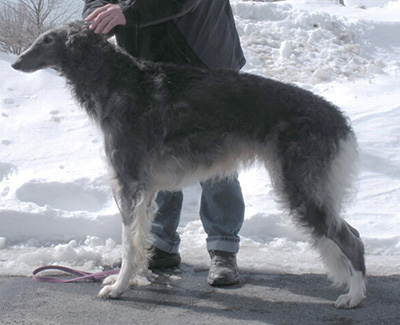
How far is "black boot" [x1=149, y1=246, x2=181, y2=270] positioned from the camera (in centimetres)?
450

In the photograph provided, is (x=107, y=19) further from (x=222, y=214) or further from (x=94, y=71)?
(x=222, y=214)

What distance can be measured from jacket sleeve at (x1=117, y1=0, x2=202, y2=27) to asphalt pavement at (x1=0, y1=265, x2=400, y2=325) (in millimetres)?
1720

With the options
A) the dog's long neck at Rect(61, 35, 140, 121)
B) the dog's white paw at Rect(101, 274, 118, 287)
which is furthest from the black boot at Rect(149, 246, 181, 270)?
the dog's long neck at Rect(61, 35, 140, 121)

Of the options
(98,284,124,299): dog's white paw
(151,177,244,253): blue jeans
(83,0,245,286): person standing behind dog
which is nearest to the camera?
(98,284,124,299): dog's white paw

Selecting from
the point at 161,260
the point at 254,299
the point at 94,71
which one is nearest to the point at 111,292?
the point at 161,260

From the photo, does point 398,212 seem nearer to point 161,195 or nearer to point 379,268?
point 379,268

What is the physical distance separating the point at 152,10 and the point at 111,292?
1.79m

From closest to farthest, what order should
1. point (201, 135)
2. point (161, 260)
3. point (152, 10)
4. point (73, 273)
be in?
point (201, 135) → point (152, 10) → point (73, 273) → point (161, 260)

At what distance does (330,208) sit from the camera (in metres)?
3.74

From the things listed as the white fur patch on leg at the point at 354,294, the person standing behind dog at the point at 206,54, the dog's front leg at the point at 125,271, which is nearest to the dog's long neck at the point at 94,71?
the person standing behind dog at the point at 206,54

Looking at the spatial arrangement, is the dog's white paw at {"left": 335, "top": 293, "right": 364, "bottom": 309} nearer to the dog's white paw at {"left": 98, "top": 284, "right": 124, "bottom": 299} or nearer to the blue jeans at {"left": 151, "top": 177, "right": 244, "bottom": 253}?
the blue jeans at {"left": 151, "top": 177, "right": 244, "bottom": 253}

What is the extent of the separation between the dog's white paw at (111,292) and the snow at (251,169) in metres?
0.56

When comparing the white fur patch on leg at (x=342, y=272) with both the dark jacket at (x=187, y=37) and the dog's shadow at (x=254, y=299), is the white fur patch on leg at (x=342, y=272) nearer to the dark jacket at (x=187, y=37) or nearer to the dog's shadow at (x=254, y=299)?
the dog's shadow at (x=254, y=299)

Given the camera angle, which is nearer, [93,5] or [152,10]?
[152,10]
